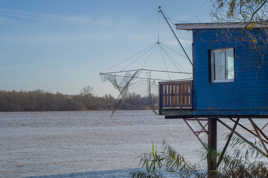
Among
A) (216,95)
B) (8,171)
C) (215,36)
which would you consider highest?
(215,36)

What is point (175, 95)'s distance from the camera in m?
18.1

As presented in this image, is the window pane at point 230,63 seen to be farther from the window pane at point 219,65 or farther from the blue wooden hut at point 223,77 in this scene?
the window pane at point 219,65

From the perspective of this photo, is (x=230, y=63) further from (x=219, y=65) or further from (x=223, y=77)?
(x=223, y=77)

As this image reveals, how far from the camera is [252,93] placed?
15820 millimetres

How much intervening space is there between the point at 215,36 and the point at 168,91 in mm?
3007

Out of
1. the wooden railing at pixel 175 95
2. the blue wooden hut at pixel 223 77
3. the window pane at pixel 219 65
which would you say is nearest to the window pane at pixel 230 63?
the blue wooden hut at pixel 223 77

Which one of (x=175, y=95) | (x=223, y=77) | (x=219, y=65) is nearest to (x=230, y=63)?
(x=219, y=65)

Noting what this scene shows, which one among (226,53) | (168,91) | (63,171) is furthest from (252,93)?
(63,171)

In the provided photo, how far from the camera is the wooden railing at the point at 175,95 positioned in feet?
58.2

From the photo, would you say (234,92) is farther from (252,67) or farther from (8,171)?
(8,171)

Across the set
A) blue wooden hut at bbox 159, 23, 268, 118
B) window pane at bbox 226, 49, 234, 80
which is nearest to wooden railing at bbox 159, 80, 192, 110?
blue wooden hut at bbox 159, 23, 268, 118

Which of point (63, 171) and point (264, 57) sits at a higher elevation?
point (264, 57)

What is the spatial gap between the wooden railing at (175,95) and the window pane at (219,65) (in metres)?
1.26

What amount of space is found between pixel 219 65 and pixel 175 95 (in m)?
2.30
